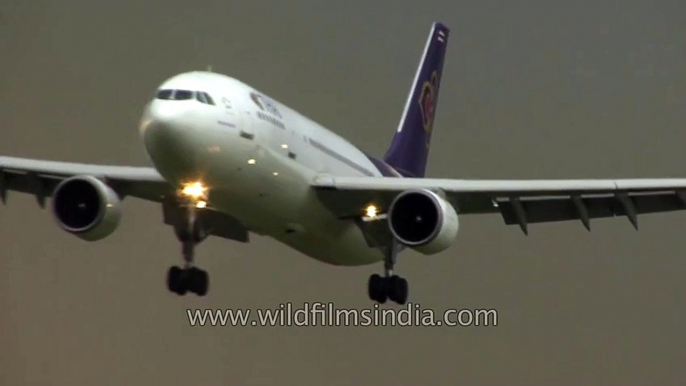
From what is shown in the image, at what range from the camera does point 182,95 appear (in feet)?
52.5

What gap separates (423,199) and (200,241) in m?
3.27

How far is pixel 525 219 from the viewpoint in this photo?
19.2m

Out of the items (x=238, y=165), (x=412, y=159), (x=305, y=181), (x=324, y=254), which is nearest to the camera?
(x=238, y=165)

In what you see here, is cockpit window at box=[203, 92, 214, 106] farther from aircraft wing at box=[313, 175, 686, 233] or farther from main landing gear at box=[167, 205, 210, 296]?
main landing gear at box=[167, 205, 210, 296]

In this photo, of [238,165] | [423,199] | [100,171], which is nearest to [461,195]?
[423,199]

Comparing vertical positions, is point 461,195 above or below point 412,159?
below

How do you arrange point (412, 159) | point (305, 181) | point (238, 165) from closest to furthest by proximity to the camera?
point (238, 165) < point (305, 181) < point (412, 159)

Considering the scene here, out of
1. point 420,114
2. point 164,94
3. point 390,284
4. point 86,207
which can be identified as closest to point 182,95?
point 164,94

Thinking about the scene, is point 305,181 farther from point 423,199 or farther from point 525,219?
point 525,219

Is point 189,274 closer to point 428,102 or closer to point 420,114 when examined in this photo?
point 420,114

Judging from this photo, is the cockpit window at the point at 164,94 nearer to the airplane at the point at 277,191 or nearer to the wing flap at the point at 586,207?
the airplane at the point at 277,191

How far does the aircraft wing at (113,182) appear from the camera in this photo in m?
18.5

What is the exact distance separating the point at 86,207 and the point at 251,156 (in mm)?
3001

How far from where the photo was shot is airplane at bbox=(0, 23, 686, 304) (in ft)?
52.7
